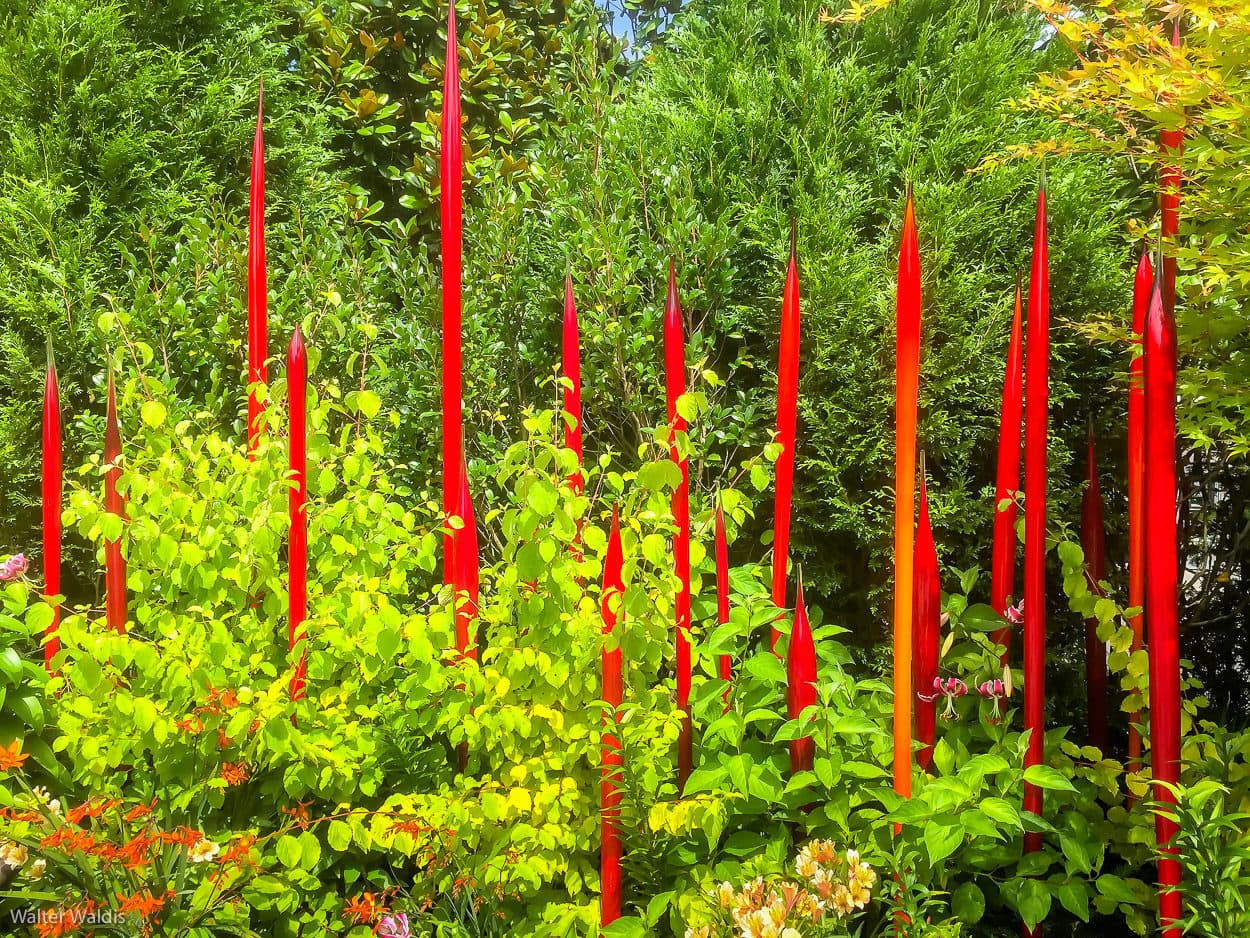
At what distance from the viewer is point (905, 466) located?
5.80 feet

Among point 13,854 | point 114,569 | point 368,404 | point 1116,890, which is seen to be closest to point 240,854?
point 13,854

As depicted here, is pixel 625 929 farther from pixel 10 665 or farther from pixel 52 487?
pixel 52 487

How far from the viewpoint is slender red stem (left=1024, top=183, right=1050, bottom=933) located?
6.20 feet

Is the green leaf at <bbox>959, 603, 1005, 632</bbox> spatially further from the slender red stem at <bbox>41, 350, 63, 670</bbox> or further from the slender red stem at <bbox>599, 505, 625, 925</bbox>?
the slender red stem at <bbox>41, 350, 63, 670</bbox>

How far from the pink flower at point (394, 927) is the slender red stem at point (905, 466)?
107 centimetres

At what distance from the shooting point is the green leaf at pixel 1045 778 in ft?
5.81

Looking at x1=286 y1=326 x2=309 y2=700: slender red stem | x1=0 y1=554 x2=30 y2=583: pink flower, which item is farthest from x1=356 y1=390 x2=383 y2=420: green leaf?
x1=0 y1=554 x2=30 y2=583: pink flower

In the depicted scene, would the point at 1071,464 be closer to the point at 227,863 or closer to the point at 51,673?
the point at 227,863

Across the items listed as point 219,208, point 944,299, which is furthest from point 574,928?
point 219,208

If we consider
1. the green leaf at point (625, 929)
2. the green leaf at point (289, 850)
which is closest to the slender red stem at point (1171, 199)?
the green leaf at point (625, 929)

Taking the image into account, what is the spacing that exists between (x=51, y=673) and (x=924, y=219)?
2848 millimetres

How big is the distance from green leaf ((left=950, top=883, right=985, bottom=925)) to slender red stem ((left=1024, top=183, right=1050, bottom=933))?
163mm

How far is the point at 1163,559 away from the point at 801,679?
744 millimetres

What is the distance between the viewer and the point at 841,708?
2.06 meters
